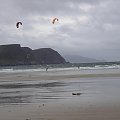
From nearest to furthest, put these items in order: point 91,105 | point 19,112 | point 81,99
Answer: point 19,112 < point 91,105 < point 81,99

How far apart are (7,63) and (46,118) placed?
143 meters

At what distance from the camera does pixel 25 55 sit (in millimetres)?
162625

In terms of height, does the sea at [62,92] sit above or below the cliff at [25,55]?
below

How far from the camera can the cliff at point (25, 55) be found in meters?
149

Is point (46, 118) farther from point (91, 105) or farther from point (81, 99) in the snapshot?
point (81, 99)

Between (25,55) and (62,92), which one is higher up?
(25,55)

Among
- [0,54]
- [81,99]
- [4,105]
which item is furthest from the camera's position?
[0,54]

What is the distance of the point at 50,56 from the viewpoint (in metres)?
186

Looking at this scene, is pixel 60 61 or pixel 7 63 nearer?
pixel 7 63

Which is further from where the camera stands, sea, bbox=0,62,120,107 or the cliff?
the cliff

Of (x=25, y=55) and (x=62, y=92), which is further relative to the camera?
(x=25, y=55)

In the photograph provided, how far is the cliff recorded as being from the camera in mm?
149000

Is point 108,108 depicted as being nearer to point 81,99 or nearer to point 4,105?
point 81,99

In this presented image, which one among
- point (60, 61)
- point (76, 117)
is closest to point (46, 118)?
point (76, 117)
